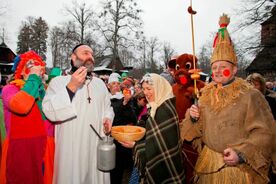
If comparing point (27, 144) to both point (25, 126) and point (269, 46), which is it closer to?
point (25, 126)

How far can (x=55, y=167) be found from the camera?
2.88 m

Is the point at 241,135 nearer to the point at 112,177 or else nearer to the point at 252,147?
the point at 252,147

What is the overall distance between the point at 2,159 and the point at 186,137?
2.32 meters

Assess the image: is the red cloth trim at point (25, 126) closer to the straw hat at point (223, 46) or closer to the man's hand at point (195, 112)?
the man's hand at point (195, 112)

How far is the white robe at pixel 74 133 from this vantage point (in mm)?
2744

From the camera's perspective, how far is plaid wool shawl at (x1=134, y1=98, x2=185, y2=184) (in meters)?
2.69

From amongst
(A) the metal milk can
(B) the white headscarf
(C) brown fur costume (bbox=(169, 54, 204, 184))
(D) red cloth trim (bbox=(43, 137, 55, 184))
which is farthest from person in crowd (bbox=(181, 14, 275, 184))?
(D) red cloth trim (bbox=(43, 137, 55, 184))

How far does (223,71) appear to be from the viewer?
101 inches

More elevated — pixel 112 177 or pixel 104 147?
pixel 104 147

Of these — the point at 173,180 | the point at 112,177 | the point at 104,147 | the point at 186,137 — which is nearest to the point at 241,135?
the point at 186,137

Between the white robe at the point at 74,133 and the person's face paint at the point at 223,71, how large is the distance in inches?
60.3

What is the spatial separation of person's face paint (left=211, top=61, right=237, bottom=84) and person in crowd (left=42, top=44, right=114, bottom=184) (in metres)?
1.46

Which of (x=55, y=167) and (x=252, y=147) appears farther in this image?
(x=55, y=167)

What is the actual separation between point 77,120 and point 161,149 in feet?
3.53
